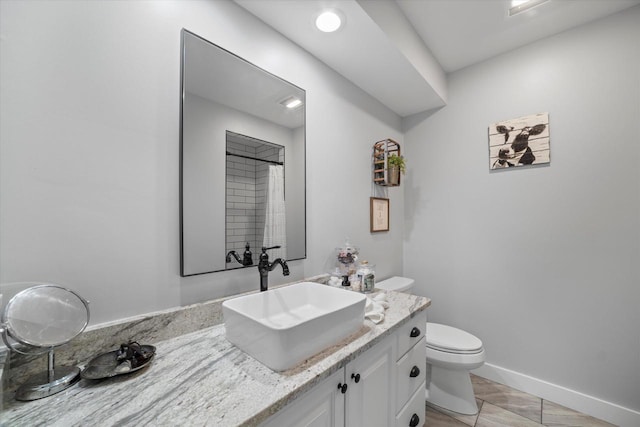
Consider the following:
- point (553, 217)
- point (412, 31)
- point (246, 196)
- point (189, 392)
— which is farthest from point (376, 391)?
point (412, 31)

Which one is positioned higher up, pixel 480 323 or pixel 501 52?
pixel 501 52

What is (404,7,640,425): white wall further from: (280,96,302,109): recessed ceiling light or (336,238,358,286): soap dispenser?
(280,96,302,109): recessed ceiling light

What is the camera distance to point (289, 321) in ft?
3.93

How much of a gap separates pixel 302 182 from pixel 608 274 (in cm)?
212

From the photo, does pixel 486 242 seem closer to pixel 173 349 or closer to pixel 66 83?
pixel 173 349

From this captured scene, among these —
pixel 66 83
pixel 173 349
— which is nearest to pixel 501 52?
pixel 66 83

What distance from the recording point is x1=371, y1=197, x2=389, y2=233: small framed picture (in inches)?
88.6

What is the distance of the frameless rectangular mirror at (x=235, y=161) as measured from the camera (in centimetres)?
112

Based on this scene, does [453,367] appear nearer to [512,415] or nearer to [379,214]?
[512,415]

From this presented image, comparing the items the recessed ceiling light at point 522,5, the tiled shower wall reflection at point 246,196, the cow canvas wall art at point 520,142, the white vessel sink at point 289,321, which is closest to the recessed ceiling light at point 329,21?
the tiled shower wall reflection at point 246,196

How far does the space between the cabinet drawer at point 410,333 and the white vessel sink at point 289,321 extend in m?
0.32

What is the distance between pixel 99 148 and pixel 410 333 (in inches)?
61.8

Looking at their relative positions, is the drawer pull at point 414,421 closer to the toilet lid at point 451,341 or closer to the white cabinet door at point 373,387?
the white cabinet door at point 373,387

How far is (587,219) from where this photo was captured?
1772mm
